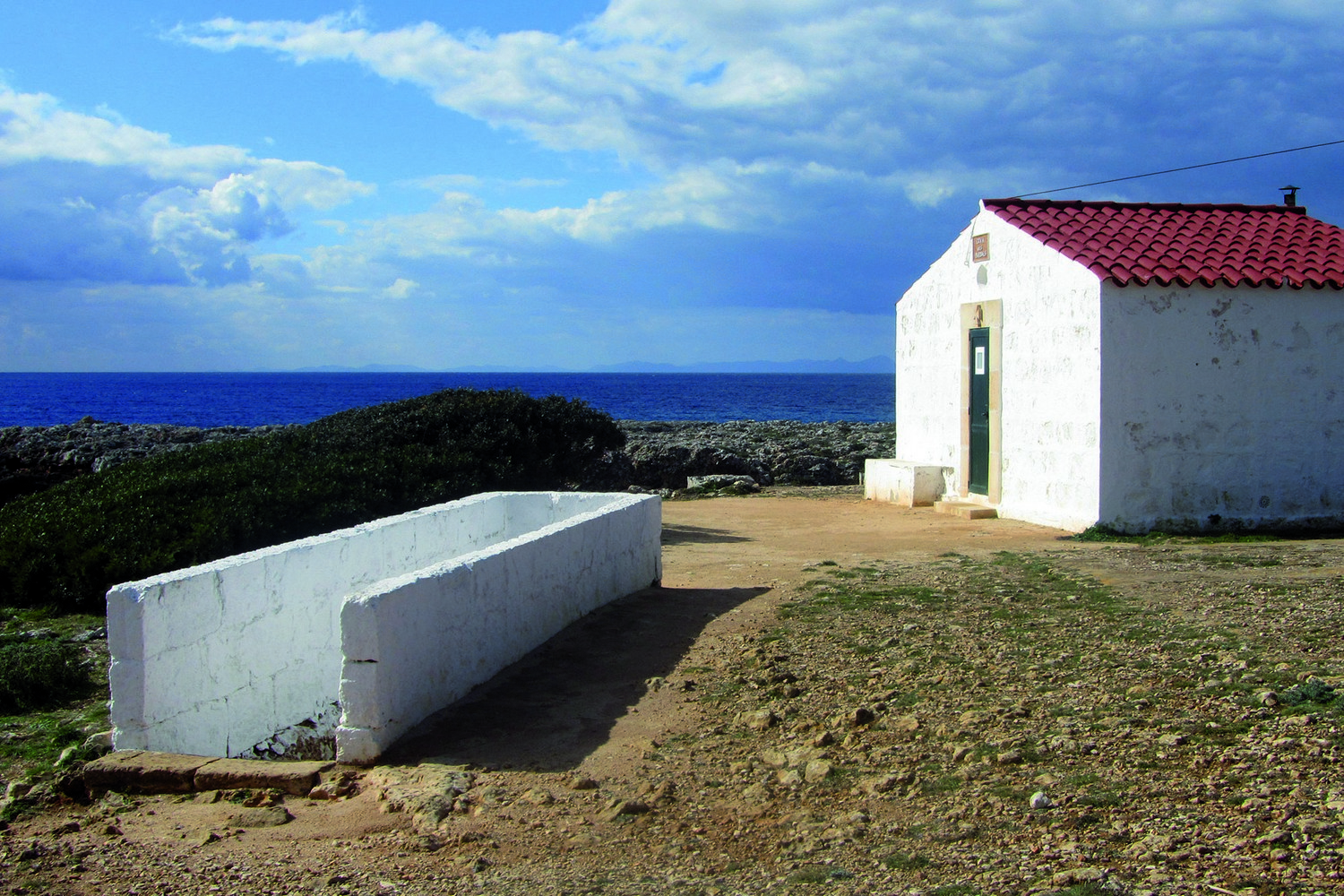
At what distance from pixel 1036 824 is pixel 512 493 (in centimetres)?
643

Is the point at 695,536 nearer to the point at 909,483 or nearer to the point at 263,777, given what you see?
the point at 909,483

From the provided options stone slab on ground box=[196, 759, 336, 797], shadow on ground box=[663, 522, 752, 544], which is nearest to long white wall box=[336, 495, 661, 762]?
stone slab on ground box=[196, 759, 336, 797]

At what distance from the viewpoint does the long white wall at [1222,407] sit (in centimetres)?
1138

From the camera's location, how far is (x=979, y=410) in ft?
45.0

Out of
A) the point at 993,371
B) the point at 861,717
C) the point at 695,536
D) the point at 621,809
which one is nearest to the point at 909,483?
the point at 993,371

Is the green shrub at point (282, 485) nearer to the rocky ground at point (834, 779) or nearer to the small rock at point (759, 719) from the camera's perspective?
the rocky ground at point (834, 779)

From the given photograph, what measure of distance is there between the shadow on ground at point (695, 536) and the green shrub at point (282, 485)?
211 cm

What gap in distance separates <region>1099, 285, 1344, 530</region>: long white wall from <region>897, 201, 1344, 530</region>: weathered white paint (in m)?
0.01

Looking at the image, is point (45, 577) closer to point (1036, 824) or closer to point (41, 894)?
point (41, 894)

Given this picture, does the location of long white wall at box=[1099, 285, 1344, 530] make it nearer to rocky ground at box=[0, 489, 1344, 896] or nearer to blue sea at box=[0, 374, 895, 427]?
rocky ground at box=[0, 489, 1344, 896]

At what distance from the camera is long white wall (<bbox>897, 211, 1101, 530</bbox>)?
11570mm

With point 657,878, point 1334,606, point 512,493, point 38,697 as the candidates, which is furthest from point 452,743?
point 1334,606

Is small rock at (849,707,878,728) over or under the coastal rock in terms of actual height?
under

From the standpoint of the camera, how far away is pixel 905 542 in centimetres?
1159
